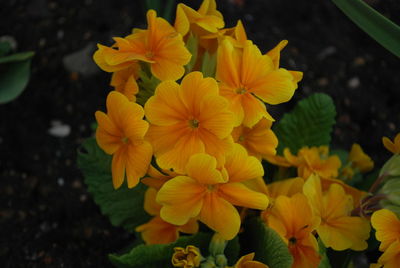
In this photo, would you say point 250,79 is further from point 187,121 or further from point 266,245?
point 266,245

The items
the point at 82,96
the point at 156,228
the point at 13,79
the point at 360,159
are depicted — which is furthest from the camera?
the point at 82,96

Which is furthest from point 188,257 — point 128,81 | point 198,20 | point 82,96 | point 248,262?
point 82,96

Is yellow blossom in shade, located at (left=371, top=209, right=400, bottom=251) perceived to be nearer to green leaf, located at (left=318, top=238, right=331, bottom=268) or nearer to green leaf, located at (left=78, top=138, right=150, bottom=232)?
green leaf, located at (left=318, top=238, right=331, bottom=268)

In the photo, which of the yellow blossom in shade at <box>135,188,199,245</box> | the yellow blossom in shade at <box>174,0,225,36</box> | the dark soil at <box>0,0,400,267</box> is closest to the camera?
the yellow blossom in shade at <box>174,0,225,36</box>

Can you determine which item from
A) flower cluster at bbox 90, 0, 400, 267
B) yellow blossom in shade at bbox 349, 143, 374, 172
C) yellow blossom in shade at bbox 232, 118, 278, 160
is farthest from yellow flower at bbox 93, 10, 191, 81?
yellow blossom in shade at bbox 349, 143, 374, 172

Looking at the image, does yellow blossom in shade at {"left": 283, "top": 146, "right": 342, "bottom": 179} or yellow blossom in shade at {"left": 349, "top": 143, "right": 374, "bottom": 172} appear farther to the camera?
yellow blossom in shade at {"left": 349, "top": 143, "right": 374, "bottom": 172}

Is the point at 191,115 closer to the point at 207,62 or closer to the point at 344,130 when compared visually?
the point at 207,62

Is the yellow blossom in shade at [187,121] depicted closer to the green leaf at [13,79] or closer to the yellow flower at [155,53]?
the yellow flower at [155,53]

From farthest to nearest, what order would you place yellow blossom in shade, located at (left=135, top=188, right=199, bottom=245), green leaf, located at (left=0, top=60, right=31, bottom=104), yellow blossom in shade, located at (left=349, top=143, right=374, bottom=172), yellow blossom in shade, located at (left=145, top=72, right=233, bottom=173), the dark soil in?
green leaf, located at (left=0, top=60, right=31, bottom=104) < the dark soil < yellow blossom in shade, located at (left=349, top=143, right=374, bottom=172) < yellow blossom in shade, located at (left=135, top=188, right=199, bottom=245) < yellow blossom in shade, located at (left=145, top=72, right=233, bottom=173)
